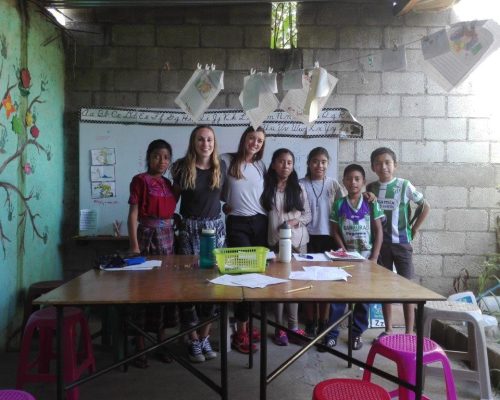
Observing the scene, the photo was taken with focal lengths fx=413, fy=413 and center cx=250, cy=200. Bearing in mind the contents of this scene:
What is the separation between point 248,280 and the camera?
2012mm

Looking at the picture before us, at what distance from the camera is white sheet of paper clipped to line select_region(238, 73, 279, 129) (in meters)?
3.03

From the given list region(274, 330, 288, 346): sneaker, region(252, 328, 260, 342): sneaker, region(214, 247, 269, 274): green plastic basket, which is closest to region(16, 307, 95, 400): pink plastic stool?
region(214, 247, 269, 274): green plastic basket

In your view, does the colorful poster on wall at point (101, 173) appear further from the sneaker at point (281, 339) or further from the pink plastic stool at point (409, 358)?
the pink plastic stool at point (409, 358)

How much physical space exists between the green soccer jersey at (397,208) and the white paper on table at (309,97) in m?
0.91

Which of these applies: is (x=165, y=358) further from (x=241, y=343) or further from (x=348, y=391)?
(x=348, y=391)

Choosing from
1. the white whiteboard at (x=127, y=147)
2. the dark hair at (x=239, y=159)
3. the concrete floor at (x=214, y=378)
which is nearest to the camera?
the concrete floor at (x=214, y=378)

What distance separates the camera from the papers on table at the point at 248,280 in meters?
1.94

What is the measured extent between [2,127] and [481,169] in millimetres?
4177

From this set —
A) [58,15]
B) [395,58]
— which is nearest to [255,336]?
[395,58]

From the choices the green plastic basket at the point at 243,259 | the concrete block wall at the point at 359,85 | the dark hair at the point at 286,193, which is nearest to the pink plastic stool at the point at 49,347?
the green plastic basket at the point at 243,259

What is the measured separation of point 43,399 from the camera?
2.44 m

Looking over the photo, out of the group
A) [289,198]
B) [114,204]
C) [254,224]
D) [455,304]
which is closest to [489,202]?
[455,304]

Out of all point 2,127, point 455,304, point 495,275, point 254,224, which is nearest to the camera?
point 455,304

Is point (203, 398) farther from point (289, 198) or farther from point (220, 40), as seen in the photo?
point (220, 40)
